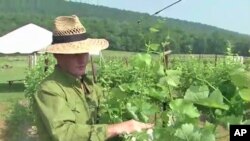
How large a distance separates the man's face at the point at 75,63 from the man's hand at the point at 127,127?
574mm

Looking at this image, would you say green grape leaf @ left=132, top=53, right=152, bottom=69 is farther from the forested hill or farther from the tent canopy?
the tent canopy

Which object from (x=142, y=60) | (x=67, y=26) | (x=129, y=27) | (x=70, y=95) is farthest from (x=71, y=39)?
(x=129, y=27)

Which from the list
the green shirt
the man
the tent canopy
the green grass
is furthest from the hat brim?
the green grass

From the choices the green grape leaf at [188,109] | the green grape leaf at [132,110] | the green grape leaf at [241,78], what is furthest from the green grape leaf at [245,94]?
the green grape leaf at [132,110]

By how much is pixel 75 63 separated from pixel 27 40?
16274 millimetres

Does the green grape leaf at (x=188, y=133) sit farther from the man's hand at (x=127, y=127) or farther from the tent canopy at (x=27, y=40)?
the tent canopy at (x=27, y=40)

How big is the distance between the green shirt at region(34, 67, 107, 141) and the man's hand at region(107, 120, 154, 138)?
0.06 m

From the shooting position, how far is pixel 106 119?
2.59 meters

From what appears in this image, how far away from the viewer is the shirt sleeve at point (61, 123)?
8.43 ft

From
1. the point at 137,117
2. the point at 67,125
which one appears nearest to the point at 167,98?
the point at 137,117

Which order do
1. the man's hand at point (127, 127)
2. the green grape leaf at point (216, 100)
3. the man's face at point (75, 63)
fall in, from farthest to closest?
the man's face at point (75, 63) → the man's hand at point (127, 127) → the green grape leaf at point (216, 100)

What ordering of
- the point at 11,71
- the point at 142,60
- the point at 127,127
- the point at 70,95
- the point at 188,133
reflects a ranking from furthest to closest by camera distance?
the point at 11,71
the point at 70,95
the point at 127,127
the point at 142,60
the point at 188,133

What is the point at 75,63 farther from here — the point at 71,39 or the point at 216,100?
the point at 216,100

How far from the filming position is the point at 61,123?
262cm
